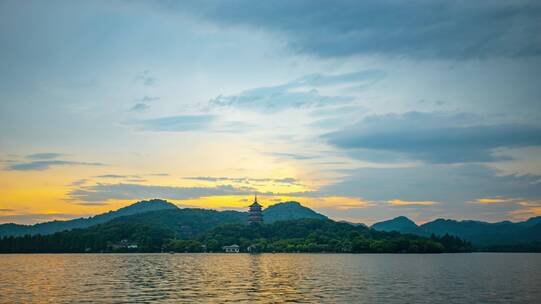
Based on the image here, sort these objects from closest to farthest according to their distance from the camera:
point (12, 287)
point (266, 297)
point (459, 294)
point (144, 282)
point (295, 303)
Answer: point (295, 303) < point (266, 297) < point (459, 294) < point (12, 287) < point (144, 282)

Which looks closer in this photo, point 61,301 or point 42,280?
point 61,301

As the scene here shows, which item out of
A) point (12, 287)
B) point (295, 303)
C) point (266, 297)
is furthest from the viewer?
point (12, 287)

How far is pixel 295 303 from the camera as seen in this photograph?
55.3m

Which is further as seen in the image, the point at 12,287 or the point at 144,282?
the point at 144,282

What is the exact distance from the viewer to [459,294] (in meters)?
66.5

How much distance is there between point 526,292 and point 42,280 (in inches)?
2804

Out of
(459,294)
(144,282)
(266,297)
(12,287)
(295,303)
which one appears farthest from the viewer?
(144,282)

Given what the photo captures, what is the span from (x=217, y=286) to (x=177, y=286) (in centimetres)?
549

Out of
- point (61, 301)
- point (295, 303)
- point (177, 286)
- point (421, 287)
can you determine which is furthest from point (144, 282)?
point (421, 287)

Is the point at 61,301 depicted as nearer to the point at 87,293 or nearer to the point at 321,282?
the point at 87,293

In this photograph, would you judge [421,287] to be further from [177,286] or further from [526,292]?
[177,286]

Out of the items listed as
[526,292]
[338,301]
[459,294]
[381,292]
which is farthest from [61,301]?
[526,292]

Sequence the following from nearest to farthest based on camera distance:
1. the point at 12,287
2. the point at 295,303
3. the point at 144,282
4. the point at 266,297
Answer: the point at 295,303
the point at 266,297
the point at 12,287
the point at 144,282

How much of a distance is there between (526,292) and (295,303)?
33.8 metres
